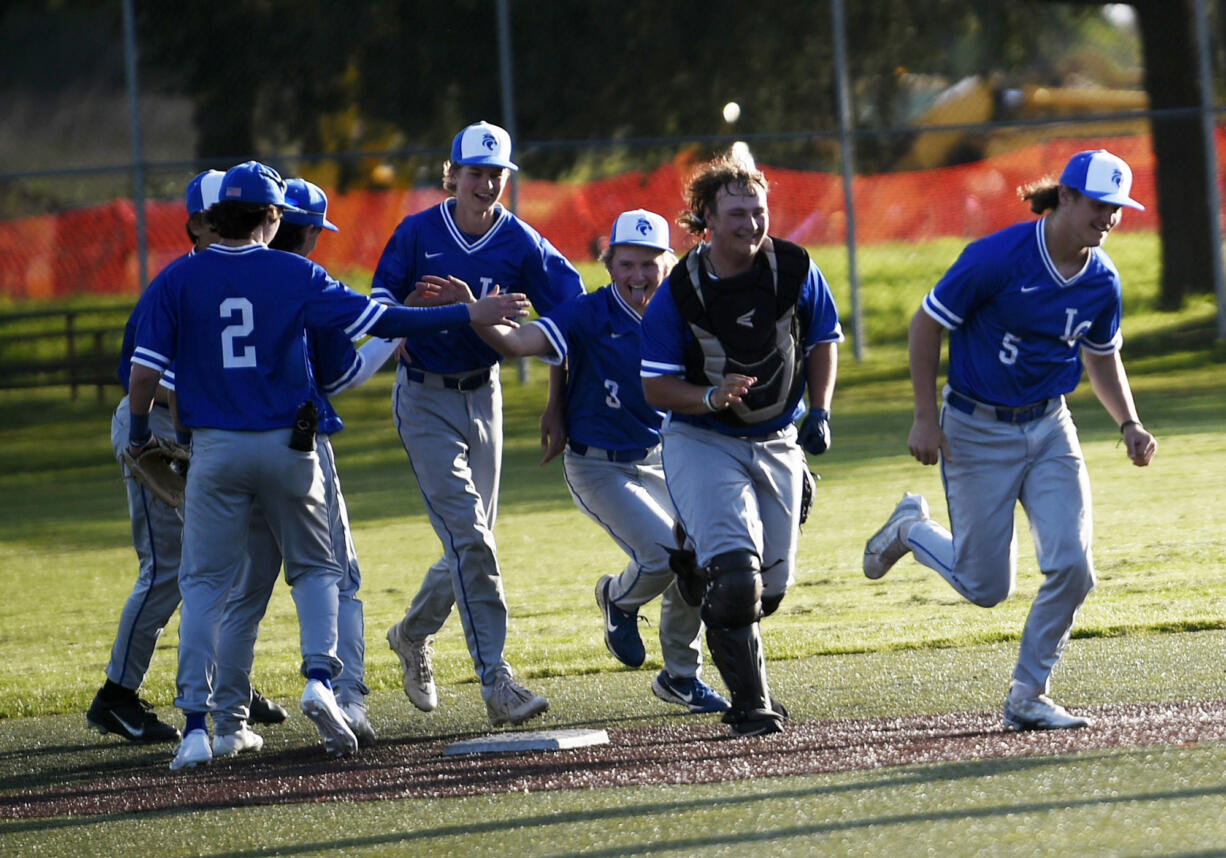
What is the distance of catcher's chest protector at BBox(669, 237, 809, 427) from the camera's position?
598 centimetres

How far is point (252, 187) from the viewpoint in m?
5.90

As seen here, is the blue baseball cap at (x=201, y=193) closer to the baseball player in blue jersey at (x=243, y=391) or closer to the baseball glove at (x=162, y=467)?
the baseball player in blue jersey at (x=243, y=391)

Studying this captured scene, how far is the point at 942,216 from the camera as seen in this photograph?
69.3ft

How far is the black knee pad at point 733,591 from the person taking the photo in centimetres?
592

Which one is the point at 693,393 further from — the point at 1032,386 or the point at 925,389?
the point at 1032,386

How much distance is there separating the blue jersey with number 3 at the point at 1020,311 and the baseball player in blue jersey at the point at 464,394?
1.73 m

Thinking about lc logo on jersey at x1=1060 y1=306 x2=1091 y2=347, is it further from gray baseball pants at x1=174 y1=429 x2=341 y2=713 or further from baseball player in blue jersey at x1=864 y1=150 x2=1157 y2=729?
gray baseball pants at x1=174 y1=429 x2=341 y2=713

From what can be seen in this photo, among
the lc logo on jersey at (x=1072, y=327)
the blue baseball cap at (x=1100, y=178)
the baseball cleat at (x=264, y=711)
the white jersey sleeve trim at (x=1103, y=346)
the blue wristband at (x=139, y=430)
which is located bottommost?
the baseball cleat at (x=264, y=711)

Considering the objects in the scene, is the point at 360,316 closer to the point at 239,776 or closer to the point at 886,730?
the point at 239,776

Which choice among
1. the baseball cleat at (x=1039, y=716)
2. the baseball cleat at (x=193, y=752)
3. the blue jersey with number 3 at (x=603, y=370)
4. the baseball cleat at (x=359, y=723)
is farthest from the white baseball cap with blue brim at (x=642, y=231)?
the baseball cleat at (x=193, y=752)

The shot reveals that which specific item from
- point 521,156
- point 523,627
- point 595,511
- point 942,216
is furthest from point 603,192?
point 595,511

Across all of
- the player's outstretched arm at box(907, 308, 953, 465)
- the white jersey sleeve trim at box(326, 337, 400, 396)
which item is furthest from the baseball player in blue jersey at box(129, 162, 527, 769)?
the player's outstretched arm at box(907, 308, 953, 465)

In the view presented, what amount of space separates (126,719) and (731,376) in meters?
2.79

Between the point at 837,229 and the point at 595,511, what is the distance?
14.1m
